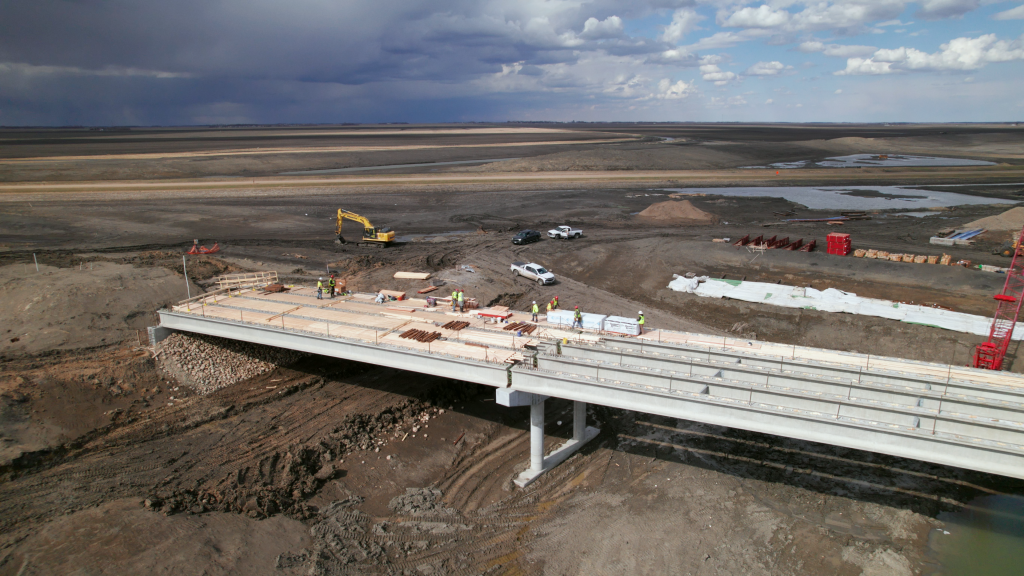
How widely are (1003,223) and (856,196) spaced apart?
32.1 meters

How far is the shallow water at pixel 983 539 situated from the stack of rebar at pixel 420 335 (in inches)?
828

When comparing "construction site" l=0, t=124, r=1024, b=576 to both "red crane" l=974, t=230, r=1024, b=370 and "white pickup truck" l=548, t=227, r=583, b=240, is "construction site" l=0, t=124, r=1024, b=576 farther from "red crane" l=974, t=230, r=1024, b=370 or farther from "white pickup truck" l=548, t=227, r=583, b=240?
"white pickup truck" l=548, t=227, r=583, b=240

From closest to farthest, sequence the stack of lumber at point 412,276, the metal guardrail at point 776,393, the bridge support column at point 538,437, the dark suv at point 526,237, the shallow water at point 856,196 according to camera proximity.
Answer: the metal guardrail at point 776,393 < the bridge support column at point 538,437 < the stack of lumber at point 412,276 < the dark suv at point 526,237 < the shallow water at point 856,196

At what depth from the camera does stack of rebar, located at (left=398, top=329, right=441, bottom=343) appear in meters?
26.3

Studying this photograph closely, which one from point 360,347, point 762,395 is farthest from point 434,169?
point 762,395

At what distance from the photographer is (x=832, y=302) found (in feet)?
125

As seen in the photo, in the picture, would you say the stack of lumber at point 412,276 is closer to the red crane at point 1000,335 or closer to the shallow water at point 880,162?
the red crane at point 1000,335

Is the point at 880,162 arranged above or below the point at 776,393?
above

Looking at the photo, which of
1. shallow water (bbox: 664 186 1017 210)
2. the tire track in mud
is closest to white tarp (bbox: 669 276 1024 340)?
the tire track in mud

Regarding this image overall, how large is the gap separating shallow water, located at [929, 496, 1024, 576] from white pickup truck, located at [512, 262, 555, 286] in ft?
94.5

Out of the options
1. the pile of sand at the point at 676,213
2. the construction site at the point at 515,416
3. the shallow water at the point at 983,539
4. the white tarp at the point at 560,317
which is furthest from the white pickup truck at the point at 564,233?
the shallow water at the point at 983,539

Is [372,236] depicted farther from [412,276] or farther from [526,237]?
[526,237]

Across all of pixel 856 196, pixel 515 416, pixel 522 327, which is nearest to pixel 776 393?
pixel 522 327

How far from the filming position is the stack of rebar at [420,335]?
26.3 m
